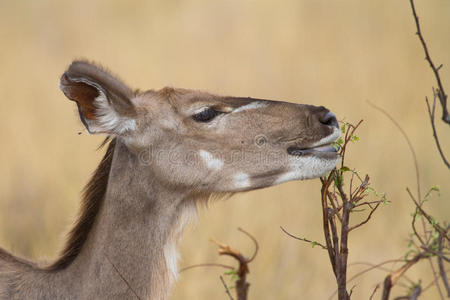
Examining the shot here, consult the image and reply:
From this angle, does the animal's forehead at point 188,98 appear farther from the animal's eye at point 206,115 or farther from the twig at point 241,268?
the twig at point 241,268

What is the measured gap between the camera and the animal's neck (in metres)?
4.46

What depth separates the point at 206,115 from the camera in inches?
181

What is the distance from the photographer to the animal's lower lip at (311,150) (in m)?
4.37

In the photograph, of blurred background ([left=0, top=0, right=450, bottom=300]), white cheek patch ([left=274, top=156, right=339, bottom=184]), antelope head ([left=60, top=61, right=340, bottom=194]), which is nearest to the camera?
white cheek patch ([left=274, top=156, right=339, bottom=184])

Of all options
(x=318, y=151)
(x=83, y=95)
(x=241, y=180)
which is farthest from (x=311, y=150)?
(x=83, y=95)

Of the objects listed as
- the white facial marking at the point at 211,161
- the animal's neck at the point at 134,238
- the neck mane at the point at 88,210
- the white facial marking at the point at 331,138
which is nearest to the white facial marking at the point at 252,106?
the white facial marking at the point at 211,161

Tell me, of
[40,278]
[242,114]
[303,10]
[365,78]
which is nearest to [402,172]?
[365,78]

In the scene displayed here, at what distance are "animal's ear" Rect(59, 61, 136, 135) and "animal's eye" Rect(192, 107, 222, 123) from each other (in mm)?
381

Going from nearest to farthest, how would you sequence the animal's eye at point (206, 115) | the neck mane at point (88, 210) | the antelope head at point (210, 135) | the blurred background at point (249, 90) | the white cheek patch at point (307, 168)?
1. the white cheek patch at point (307, 168)
2. the antelope head at point (210, 135)
3. the animal's eye at point (206, 115)
4. the neck mane at point (88, 210)
5. the blurred background at point (249, 90)

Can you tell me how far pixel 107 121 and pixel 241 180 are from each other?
87 cm

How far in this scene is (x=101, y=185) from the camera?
4.70 metres

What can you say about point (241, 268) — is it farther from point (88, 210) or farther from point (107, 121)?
point (107, 121)

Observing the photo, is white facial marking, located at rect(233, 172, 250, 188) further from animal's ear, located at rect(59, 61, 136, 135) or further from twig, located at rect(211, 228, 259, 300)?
animal's ear, located at rect(59, 61, 136, 135)

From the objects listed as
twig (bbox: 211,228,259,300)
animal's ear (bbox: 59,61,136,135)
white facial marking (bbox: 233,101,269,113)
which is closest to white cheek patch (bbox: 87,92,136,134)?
animal's ear (bbox: 59,61,136,135)
